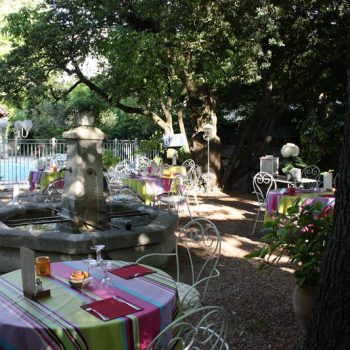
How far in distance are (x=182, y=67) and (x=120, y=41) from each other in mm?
1638

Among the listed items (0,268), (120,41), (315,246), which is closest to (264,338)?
(315,246)

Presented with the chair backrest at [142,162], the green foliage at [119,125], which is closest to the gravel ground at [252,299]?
the chair backrest at [142,162]

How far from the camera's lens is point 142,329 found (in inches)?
78.0

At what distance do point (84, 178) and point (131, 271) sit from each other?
115 inches

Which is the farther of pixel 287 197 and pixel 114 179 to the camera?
pixel 114 179

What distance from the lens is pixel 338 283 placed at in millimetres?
1978

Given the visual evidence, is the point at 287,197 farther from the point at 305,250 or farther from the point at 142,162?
the point at 142,162

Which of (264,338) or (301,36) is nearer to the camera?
(264,338)

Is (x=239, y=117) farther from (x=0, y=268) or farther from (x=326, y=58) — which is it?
(x=0, y=268)

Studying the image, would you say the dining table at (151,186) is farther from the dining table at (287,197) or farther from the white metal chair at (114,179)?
the dining table at (287,197)

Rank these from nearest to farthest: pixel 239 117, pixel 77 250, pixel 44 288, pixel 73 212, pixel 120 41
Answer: pixel 44 288 → pixel 77 250 → pixel 73 212 → pixel 120 41 → pixel 239 117

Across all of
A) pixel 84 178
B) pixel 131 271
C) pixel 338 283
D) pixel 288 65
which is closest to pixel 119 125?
pixel 288 65

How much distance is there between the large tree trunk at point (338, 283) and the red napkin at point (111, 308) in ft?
2.93

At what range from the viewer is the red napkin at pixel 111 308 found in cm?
198
